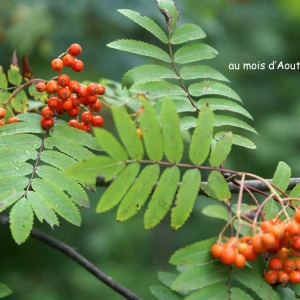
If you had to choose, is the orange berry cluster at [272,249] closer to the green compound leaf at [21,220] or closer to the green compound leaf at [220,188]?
the green compound leaf at [220,188]

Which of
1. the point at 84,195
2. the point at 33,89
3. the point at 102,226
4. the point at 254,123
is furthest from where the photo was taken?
the point at 254,123

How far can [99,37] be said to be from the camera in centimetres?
498

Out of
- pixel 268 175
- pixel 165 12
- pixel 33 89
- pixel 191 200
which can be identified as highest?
pixel 165 12

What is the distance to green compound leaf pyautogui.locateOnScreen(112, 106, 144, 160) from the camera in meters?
1.35

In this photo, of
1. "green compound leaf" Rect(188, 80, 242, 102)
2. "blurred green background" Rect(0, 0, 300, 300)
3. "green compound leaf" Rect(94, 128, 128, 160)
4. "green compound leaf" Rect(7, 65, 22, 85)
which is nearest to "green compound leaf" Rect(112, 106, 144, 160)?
"green compound leaf" Rect(94, 128, 128, 160)

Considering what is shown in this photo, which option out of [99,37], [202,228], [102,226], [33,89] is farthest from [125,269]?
[33,89]

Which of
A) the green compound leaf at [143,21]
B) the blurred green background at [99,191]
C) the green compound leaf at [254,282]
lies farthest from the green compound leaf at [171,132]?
the blurred green background at [99,191]

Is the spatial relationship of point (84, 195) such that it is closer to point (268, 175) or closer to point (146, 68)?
Answer: point (146, 68)

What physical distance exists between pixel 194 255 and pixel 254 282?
18cm

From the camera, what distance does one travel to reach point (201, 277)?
4.51ft

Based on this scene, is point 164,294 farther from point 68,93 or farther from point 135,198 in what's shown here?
point 68,93

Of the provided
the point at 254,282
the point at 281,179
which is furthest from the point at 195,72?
the point at 254,282

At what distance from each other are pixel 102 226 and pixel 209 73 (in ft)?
10.9

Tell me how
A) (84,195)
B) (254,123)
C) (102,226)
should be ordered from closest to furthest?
(84,195) → (102,226) → (254,123)
